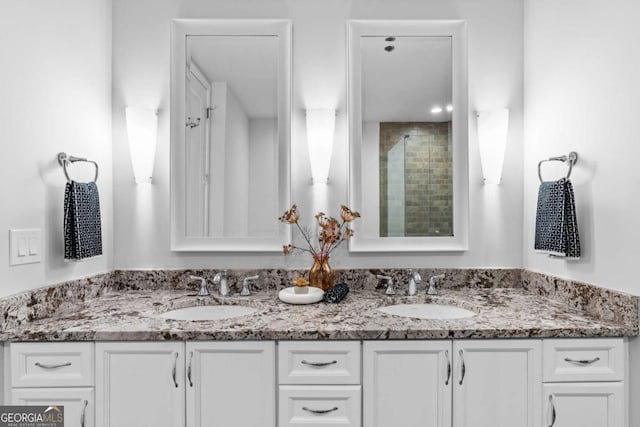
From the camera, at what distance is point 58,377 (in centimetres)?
135

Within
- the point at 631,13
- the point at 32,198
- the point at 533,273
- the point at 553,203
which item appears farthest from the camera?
the point at 533,273

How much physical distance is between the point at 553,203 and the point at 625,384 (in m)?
0.69

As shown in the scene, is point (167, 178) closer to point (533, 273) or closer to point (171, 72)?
point (171, 72)

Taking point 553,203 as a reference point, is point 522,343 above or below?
below

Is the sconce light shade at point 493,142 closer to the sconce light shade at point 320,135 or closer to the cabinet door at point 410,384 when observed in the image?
the sconce light shade at point 320,135

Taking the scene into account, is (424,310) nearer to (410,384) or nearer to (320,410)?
(410,384)

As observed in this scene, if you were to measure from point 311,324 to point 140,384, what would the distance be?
617mm

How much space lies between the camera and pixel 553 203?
1607 millimetres

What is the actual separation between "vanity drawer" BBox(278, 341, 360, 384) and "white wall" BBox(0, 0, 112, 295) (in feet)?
3.24


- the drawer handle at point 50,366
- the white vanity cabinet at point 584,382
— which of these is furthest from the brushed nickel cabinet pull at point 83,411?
the white vanity cabinet at point 584,382

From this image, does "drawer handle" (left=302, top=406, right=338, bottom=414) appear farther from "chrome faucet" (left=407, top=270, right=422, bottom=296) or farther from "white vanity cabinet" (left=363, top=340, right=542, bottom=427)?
"chrome faucet" (left=407, top=270, right=422, bottom=296)

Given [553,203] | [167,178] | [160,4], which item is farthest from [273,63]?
[553,203]

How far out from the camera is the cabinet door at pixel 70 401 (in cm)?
134

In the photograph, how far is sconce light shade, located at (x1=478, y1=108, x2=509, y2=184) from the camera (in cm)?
197
